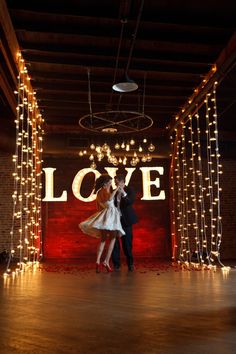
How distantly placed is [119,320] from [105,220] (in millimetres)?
3755

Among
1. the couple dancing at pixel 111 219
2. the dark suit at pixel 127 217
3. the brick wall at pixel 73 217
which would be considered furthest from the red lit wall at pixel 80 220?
the dark suit at pixel 127 217

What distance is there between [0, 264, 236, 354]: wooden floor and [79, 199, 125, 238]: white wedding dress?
82.9 inches

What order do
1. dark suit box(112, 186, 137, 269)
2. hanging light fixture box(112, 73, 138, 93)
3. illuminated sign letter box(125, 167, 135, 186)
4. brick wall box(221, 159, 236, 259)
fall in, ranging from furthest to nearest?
illuminated sign letter box(125, 167, 135, 186), brick wall box(221, 159, 236, 259), dark suit box(112, 186, 137, 269), hanging light fixture box(112, 73, 138, 93)

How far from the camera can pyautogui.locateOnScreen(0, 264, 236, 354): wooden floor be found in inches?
71.4

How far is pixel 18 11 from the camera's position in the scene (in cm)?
516

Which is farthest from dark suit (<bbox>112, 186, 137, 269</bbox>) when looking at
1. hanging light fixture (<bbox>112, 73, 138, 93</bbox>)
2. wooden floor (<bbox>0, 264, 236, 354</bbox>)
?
wooden floor (<bbox>0, 264, 236, 354</bbox>)

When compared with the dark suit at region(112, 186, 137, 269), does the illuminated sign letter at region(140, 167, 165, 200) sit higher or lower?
higher

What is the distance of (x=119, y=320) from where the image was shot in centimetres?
237

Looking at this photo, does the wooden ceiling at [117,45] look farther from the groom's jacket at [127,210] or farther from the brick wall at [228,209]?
the brick wall at [228,209]

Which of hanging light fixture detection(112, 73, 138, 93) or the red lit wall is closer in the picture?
hanging light fixture detection(112, 73, 138, 93)

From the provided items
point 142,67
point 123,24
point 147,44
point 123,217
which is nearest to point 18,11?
point 123,24

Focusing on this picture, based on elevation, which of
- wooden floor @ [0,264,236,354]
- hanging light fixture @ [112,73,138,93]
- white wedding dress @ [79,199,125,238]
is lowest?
wooden floor @ [0,264,236,354]

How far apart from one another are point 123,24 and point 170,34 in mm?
950

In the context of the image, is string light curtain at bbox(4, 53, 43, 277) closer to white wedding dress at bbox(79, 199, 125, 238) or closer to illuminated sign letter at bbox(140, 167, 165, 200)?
white wedding dress at bbox(79, 199, 125, 238)
